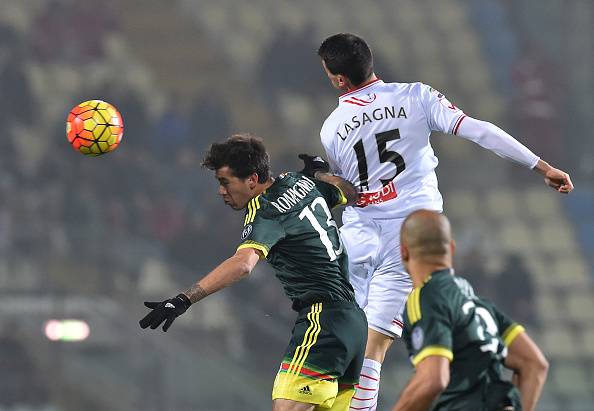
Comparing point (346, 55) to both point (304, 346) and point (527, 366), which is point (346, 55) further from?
point (527, 366)

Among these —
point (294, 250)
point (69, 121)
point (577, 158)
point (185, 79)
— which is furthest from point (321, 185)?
point (185, 79)

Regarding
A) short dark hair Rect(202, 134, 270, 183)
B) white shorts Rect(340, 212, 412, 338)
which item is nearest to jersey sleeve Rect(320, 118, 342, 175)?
white shorts Rect(340, 212, 412, 338)

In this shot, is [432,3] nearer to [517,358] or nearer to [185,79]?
[185,79]

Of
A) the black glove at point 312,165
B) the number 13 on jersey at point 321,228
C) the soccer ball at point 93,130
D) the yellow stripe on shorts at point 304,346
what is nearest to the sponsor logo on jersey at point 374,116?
the black glove at point 312,165

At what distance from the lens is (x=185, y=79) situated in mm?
20094

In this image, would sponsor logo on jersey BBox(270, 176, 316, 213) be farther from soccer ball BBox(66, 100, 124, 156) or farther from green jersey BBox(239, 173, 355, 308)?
soccer ball BBox(66, 100, 124, 156)

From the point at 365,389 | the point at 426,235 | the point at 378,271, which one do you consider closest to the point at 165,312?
the point at 426,235

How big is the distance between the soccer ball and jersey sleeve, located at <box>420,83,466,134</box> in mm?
1917

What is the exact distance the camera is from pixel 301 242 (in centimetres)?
589

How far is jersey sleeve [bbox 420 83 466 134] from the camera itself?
633 cm

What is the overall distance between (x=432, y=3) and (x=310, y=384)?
661 inches

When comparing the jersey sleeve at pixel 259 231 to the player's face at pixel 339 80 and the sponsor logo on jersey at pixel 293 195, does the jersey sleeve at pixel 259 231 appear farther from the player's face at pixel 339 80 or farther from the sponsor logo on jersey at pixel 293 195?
the player's face at pixel 339 80

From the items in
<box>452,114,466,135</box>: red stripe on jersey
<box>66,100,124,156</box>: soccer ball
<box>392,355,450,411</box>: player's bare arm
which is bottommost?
<box>392,355,450,411</box>: player's bare arm

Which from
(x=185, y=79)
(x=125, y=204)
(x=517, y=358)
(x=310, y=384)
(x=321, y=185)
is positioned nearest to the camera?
(x=517, y=358)
